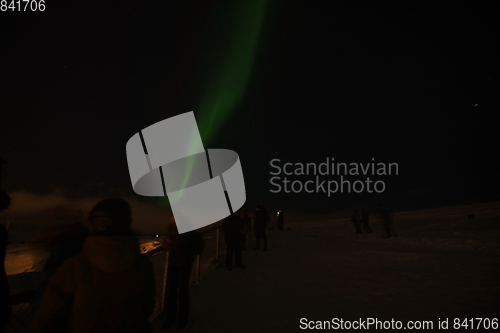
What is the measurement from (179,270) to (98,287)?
2.47 metres

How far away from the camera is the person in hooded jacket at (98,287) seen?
173cm

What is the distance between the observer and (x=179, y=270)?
4.11 m

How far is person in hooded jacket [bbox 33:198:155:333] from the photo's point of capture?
68.0 inches

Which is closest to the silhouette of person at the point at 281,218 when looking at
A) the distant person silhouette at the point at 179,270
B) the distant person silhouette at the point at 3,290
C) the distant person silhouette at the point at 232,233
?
the distant person silhouette at the point at 232,233

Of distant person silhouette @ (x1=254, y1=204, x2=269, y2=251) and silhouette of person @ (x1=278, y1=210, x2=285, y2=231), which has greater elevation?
distant person silhouette @ (x1=254, y1=204, x2=269, y2=251)

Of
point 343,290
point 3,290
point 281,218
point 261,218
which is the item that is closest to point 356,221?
point 281,218

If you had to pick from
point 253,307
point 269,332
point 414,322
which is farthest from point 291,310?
point 414,322

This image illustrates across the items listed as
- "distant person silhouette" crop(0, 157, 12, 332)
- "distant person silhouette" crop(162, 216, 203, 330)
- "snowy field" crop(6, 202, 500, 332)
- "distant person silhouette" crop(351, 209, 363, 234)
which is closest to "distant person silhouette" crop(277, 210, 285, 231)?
"distant person silhouette" crop(351, 209, 363, 234)

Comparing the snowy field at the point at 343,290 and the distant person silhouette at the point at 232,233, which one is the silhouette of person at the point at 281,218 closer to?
the snowy field at the point at 343,290

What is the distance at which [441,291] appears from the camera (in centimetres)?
549

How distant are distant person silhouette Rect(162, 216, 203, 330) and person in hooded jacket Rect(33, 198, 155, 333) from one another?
2254 mm

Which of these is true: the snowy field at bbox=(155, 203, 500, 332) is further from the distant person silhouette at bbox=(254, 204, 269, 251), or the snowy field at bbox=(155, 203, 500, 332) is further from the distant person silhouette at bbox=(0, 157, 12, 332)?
the distant person silhouette at bbox=(0, 157, 12, 332)

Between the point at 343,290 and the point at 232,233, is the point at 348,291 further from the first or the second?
the point at 232,233

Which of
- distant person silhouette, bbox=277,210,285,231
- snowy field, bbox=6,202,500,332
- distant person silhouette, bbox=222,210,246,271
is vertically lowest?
distant person silhouette, bbox=277,210,285,231
